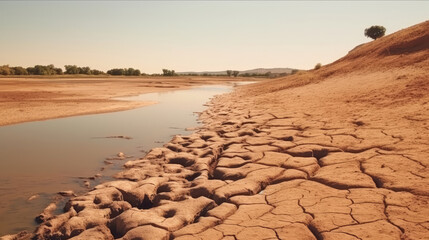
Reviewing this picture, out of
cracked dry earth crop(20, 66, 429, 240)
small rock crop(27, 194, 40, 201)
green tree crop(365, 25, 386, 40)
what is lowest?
small rock crop(27, 194, 40, 201)

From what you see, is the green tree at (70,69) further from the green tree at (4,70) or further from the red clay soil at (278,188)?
the red clay soil at (278,188)

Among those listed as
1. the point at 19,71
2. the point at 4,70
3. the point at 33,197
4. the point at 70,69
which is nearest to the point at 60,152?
the point at 33,197

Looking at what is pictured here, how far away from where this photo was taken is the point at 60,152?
4719 millimetres

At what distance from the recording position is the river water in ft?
9.64

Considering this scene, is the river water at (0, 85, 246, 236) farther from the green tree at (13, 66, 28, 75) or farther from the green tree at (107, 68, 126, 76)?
the green tree at (107, 68, 126, 76)

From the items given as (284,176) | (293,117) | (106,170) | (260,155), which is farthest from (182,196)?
(293,117)

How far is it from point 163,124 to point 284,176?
16.0 ft

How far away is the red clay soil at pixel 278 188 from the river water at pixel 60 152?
34cm

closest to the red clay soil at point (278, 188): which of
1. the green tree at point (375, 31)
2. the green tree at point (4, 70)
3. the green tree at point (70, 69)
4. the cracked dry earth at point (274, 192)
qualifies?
the cracked dry earth at point (274, 192)

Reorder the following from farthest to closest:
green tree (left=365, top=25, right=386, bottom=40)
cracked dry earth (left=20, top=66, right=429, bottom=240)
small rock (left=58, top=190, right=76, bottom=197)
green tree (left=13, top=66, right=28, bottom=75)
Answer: green tree (left=13, top=66, right=28, bottom=75) < green tree (left=365, top=25, right=386, bottom=40) < small rock (left=58, top=190, right=76, bottom=197) < cracked dry earth (left=20, top=66, right=429, bottom=240)

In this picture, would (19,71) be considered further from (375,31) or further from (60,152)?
(60,152)

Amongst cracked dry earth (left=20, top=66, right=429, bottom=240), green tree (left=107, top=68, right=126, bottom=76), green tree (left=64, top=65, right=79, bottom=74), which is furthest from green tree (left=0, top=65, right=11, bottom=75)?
cracked dry earth (left=20, top=66, right=429, bottom=240)

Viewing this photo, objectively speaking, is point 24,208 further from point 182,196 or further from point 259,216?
point 259,216

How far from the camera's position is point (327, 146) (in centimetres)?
380
